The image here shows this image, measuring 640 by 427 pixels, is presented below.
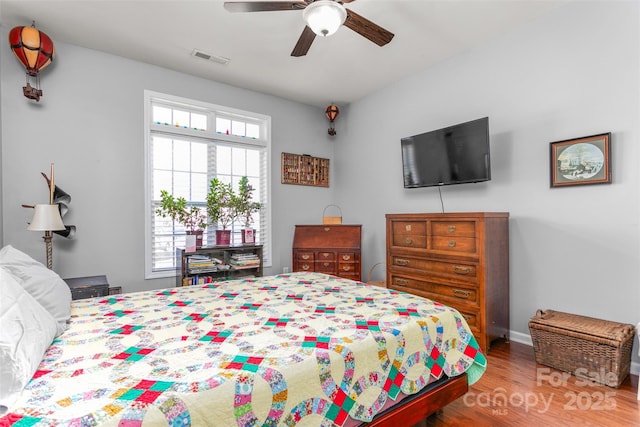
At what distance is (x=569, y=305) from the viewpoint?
104 inches

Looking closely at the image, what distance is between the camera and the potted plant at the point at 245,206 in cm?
395

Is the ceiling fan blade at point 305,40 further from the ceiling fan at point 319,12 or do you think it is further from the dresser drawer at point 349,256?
the dresser drawer at point 349,256

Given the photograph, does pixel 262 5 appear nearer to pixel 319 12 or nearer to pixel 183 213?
pixel 319 12

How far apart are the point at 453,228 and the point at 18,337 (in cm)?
293

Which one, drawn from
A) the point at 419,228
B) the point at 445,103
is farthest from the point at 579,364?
the point at 445,103

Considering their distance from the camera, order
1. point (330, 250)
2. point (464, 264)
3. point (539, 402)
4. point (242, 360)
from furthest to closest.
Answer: point (330, 250)
point (464, 264)
point (539, 402)
point (242, 360)

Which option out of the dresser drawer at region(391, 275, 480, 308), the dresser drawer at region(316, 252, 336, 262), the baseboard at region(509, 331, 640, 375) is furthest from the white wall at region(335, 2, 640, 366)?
the dresser drawer at region(316, 252, 336, 262)

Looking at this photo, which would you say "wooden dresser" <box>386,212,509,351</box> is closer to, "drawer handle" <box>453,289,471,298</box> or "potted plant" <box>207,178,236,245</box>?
"drawer handle" <box>453,289,471,298</box>

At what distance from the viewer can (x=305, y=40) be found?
8.09 ft

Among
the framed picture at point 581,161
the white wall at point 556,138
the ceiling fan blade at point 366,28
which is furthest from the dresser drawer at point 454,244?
the ceiling fan blade at point 366,28

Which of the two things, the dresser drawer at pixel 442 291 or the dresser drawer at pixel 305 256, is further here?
the dresser drawer at pixel 305 256

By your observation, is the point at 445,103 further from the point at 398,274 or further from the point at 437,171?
the point at 398,274

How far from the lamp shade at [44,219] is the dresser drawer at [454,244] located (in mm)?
3344

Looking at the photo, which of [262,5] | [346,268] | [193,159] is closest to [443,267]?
[346,268]
